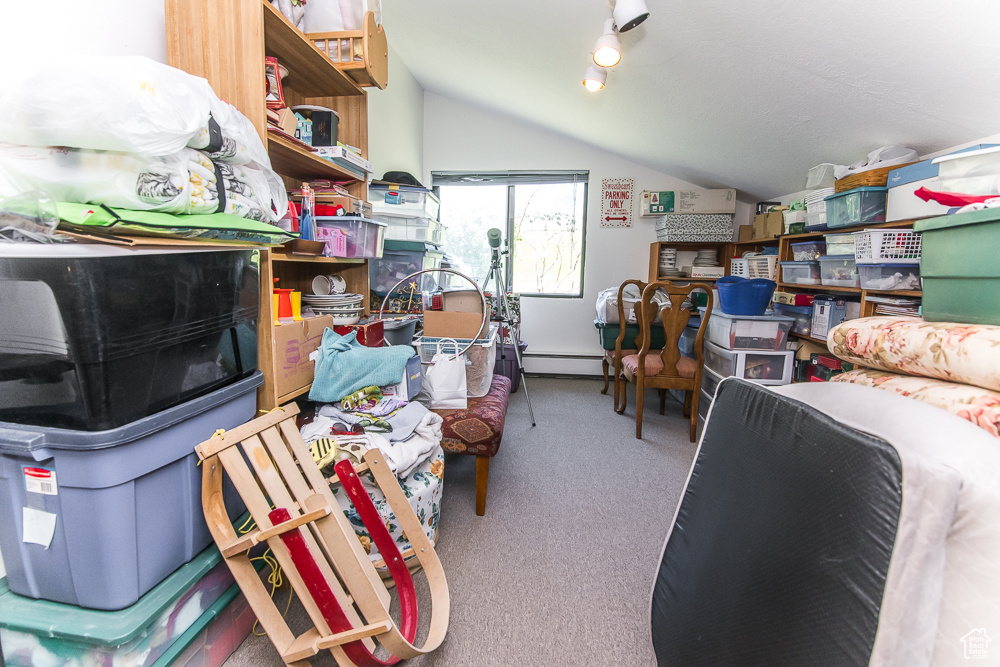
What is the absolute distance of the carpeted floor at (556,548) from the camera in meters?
1.21

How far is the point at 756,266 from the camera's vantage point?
3.23 meters

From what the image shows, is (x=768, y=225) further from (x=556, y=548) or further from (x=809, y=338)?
(x=556, y=548)

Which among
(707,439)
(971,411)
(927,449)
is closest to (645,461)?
(707,439)

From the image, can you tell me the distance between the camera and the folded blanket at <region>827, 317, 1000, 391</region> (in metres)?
0.76

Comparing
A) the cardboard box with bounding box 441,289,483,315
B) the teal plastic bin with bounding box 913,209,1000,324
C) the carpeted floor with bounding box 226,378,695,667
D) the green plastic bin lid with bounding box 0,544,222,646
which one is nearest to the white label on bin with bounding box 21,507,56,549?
the green plastic bin lid with bounding box 0,544,222,646

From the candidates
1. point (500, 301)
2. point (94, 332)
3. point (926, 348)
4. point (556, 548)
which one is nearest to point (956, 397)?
→ point (926, 348)

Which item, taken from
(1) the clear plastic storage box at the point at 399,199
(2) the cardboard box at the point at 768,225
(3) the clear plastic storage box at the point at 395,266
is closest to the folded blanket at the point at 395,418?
(3) the clear plastic storage box at the point at 395,266

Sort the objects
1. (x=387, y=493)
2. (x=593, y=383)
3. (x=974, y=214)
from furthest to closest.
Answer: (x=593, y=383), (x=387, y=493), (x=974, y=214)

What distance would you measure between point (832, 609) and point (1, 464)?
1545 millimetres

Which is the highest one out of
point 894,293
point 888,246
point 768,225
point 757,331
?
point 768,225

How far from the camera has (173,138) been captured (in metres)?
0.95

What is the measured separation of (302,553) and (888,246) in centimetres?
263

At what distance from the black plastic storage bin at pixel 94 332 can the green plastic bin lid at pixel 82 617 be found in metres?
0.41

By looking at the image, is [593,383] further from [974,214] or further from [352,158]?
[974,214]
